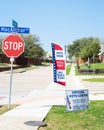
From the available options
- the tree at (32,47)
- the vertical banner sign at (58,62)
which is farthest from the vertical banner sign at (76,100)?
the tree at (32,47)

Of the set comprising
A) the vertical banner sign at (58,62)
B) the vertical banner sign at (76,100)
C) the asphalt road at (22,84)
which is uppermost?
the vertical banner sign at (58,62)

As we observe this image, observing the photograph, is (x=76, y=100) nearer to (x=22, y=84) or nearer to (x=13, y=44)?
(x=13, y=44)

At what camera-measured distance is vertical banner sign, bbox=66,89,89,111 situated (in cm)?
1146

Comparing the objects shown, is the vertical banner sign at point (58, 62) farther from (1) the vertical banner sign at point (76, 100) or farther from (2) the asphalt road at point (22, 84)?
(2) the asphalt road at point (22, 84)

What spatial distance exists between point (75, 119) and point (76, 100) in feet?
3.04

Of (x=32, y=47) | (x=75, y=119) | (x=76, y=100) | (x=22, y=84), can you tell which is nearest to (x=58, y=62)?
(x=76, y=100)

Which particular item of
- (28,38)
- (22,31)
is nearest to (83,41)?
(28,38)

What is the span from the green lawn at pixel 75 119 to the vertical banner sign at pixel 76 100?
0.79ft

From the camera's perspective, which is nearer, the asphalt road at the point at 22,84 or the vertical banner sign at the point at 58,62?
the vertical banner sign at the point at 58,62

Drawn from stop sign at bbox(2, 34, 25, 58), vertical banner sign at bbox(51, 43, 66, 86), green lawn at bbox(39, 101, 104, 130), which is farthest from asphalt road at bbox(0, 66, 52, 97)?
green lawn at bbox(39, 101, 104, 130)

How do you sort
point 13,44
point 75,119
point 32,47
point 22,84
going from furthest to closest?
point 32,47
point 22,84
point 13,44
point 75,119

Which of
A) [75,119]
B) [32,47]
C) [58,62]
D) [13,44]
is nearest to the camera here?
[75,119]

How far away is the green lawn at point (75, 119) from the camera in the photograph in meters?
9.70

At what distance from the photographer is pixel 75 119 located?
10.8 metres
